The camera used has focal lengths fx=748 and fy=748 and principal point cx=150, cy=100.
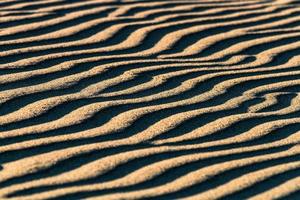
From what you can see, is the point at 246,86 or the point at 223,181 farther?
the point at 246,86

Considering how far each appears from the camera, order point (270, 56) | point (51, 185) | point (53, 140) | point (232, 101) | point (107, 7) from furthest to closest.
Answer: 1. point (107, 7)
2. point (270, 56)
3. point (232, 101)
4. point (53, 140)
5. point (51, 185)

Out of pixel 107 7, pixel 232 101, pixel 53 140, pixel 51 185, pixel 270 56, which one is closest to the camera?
pixel 51 185

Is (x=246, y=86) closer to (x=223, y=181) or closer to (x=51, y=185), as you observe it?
(x=223, y=181)

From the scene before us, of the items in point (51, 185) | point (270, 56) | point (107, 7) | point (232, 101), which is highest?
point (107, 7)

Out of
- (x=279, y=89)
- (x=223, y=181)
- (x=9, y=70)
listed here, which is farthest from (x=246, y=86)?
(x=9, y=70)

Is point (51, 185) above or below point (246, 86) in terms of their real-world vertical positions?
below

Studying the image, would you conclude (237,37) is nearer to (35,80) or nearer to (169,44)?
(169,44)
